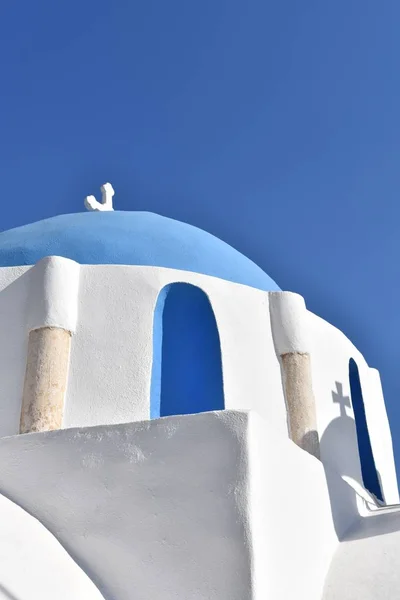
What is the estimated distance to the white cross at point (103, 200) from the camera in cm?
877

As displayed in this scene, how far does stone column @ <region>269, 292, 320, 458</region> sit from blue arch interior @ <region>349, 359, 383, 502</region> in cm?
195

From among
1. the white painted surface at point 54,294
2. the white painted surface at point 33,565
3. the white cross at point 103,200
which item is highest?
the white cross at point 103,200

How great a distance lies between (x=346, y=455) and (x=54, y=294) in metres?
3.60

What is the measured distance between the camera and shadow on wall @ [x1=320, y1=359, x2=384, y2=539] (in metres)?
6.30

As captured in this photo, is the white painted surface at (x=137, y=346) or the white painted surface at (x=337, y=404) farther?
the white painted surface at (x=337, y=404)

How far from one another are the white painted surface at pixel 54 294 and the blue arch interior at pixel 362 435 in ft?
13.1

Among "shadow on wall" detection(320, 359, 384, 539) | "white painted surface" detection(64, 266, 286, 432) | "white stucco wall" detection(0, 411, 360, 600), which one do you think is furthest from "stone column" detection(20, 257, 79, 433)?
"shadow on wall" detection(320, 359, 384, 539)

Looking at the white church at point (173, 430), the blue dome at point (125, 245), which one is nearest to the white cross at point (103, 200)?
the white church at point (173, 430)

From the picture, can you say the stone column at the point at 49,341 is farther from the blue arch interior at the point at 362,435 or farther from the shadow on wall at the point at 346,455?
the blue arch interior at the point at 362,435

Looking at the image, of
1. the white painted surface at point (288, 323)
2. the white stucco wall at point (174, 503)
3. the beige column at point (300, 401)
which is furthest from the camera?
the white painted surface at point (288, 323)

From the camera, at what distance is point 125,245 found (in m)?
7.22

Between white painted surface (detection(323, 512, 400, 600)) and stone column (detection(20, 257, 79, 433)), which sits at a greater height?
stone column (detection(20, 257, 79, 433))

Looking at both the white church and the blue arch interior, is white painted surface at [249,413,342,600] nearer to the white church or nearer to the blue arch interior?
the white church

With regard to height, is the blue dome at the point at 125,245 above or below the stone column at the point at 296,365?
above
